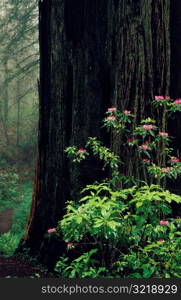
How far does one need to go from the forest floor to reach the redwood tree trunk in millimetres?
240

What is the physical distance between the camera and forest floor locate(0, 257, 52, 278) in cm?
461

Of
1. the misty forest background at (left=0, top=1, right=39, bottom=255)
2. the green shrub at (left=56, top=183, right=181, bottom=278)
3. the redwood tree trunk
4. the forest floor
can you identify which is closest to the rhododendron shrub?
the green shrub at (left=56, top=183, right=181, bottom=278)

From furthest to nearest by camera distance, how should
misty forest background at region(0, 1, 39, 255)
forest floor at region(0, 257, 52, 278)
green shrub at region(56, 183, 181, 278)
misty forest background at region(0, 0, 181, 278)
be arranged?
misty forest background at region(0, 1, 39, 255), forest floor at region(0, 257, 52, 278), misty forest background at region(0, 0, 181, 278), green shrub at region(56, 183, 181, 278)

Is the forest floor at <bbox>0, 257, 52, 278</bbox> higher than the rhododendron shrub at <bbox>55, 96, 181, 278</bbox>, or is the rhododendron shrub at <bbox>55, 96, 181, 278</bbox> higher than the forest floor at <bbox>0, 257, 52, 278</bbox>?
the rhododendron shrub at <bbox>55, 96, 181, 278</bbox>

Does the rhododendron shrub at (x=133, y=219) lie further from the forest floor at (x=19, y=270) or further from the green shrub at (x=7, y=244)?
the green shrub at (x=7, y=244)

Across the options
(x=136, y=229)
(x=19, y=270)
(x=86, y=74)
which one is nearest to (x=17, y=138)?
(x=19, y=270)

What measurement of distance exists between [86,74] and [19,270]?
8.42 ft

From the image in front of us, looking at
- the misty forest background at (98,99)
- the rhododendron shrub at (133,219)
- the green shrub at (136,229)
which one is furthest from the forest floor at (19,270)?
the green shrub at (136,229)

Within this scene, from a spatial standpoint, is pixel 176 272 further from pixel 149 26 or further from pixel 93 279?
pixel 149 26

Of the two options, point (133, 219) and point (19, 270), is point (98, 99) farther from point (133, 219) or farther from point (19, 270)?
point (19, 270)

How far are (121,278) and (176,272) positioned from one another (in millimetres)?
449

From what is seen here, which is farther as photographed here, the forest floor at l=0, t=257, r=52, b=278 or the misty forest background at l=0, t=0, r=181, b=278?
the forest floor at l=0, t=257, r=52, b=278

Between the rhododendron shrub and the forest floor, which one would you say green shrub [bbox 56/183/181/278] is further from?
the forest floor

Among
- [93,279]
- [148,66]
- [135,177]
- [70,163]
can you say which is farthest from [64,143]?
[93,279]
